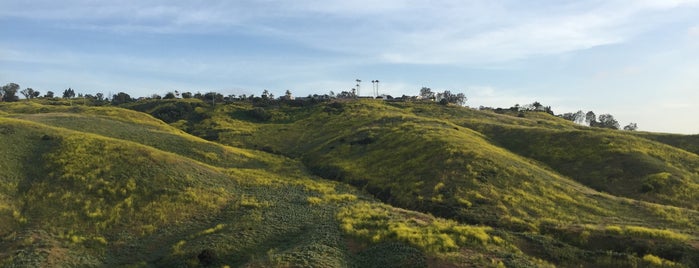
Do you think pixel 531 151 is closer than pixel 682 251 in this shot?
No

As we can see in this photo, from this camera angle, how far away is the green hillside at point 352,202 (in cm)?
→ 3422

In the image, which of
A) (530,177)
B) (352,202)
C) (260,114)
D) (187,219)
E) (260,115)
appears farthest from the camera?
(260,114)

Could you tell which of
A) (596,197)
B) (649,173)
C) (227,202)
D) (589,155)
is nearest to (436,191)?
(596,197)

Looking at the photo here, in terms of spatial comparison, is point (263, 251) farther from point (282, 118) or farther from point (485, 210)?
point (282, 118)

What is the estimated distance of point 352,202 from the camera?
5303cm

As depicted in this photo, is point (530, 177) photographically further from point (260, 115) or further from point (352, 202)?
point (260, 115)

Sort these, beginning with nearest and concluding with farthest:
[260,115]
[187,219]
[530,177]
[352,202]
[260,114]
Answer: [187,219], [352,202], [530,177], [260,115], [260,114]

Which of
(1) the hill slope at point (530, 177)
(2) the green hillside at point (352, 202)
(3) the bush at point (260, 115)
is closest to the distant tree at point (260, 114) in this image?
(3) the bush at point (260, 115)

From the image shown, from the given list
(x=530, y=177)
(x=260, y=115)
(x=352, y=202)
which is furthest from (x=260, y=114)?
(x=530, y=177)

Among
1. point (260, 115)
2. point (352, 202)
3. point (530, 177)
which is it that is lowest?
point (352, 202)

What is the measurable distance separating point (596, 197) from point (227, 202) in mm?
42258

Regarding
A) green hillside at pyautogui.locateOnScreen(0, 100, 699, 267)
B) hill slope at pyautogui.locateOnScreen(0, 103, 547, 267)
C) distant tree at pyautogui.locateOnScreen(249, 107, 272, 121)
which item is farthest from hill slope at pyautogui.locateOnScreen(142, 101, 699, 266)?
distant tree at pyautogui.locateOnScreen(249, 107, 272, 121)

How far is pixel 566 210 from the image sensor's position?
1934 inches

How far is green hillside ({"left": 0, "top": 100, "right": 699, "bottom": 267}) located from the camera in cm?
3422
